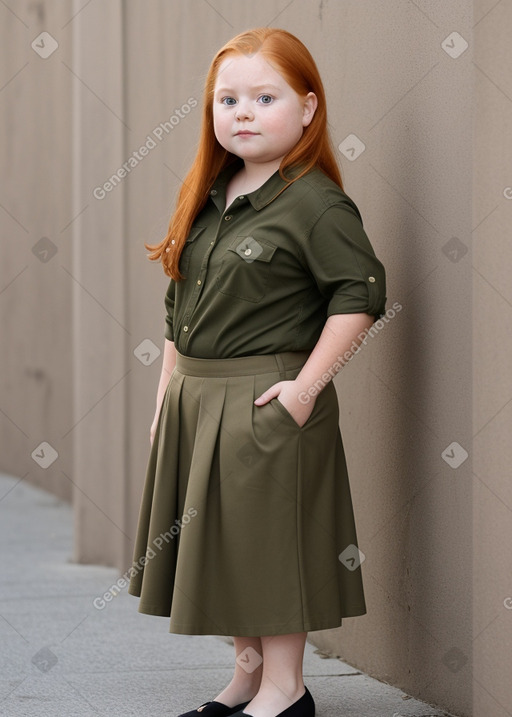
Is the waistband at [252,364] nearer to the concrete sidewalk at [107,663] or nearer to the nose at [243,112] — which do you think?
the nose at [243,112]

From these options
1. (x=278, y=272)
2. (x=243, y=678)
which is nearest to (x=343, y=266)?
(x=278, y=272)

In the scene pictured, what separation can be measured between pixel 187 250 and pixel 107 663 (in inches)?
58.9

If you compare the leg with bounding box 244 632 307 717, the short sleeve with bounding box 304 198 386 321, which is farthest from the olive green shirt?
the leg with bounding box 244 632 307 717

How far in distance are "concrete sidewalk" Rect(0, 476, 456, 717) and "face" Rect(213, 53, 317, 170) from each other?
1496 millimetres

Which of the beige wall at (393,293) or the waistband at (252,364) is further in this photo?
the waistband at (252,364)

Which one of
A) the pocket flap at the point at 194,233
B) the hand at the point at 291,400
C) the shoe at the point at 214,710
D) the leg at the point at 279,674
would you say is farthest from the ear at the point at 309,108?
the shoe at the point at 214,710

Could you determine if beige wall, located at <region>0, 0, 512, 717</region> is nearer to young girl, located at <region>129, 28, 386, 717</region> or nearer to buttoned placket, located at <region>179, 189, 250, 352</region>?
young girl, located at <region>129, 28, 386, 717</region>

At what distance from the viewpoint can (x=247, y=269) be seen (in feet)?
9.67

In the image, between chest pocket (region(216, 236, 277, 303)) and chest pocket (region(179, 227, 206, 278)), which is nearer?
chest pocket (region(216, 236, 277, 303))

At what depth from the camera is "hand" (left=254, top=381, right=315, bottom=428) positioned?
2.89m

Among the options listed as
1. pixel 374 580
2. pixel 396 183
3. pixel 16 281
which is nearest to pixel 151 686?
pixel 374 580

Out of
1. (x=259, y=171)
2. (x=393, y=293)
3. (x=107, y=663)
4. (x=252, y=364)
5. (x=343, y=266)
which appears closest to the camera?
(x=343, y=266)

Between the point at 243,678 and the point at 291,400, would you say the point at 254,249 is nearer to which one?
the point at 291,400

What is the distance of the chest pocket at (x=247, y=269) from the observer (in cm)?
294
